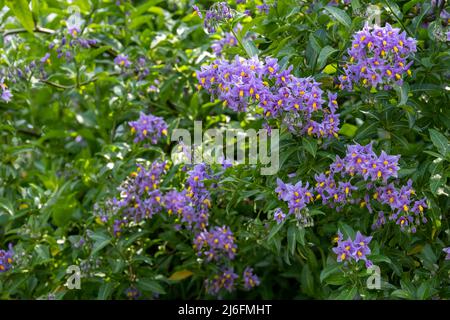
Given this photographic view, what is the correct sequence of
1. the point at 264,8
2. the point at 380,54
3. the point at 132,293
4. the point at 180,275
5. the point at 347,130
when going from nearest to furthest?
the point at 380,54
the point at 264,8
the point at 347,130
the point at 132,293
the point at 180,275

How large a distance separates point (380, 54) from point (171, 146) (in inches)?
55.3

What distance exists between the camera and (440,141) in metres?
2.38

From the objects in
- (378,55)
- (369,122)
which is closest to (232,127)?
(369,122)

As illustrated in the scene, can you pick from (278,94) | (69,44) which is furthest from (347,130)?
(69,44)

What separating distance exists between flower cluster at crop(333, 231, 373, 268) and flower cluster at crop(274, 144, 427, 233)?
0.12 meters

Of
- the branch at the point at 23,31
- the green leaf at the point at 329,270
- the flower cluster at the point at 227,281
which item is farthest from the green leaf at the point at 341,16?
the branch at the point at 23,31

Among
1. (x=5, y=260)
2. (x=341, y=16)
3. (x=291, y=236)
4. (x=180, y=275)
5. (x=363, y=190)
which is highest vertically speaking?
(x=341, y=16)

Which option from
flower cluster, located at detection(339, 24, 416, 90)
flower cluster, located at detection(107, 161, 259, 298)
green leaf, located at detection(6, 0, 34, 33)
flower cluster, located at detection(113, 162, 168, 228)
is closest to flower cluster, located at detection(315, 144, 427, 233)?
flower cluster, located at detection(339, 24, 416, 90)

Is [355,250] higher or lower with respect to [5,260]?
higher

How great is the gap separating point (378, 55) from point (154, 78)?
4.60ft

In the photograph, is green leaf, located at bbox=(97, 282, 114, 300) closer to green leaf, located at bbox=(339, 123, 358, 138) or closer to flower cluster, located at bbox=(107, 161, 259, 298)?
flower cluster, located at bbox=(107, 161, 259, 298)

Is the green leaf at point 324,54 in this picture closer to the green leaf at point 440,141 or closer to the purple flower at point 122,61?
the green leaf at point 440,141

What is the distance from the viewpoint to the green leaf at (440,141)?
2.36 metres

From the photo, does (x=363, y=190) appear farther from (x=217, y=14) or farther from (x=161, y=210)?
(x=161, y=210)
